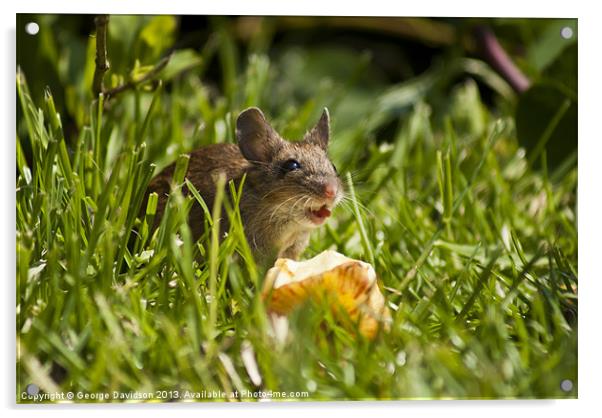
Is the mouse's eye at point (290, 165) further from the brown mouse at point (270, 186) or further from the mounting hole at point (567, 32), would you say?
the mounting hole at point (567, 32)

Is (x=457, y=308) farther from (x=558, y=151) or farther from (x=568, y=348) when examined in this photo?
(x=558, y=151)

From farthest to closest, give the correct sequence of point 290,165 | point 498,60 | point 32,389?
point 498,60
point 290,165
point 32,389

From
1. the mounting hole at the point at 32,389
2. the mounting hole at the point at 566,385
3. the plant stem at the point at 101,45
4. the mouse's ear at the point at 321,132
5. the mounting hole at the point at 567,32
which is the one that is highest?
the mounting hole at the point at 567,32

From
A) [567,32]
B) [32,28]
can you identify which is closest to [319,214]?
[32,28]

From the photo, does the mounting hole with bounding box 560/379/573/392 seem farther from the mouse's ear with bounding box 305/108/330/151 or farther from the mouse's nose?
the mouse's ear with bounding box 305/108/330/151

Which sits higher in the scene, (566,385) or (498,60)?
(498,60)

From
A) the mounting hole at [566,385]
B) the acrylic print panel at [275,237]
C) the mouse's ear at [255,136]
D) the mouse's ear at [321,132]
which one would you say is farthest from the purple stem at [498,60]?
the mounting hole at [566,385]

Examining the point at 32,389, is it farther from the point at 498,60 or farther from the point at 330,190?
the point at 498,60
